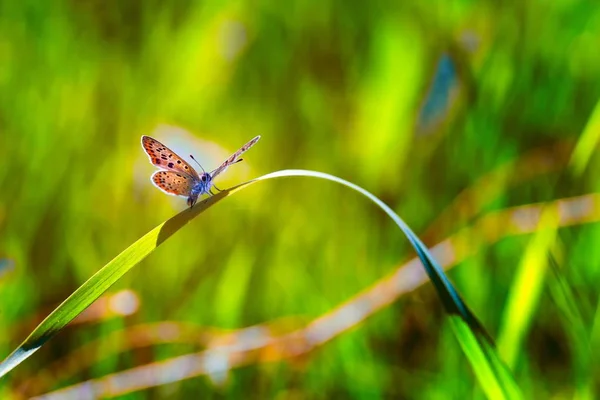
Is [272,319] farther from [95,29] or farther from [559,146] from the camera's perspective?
[95,29]

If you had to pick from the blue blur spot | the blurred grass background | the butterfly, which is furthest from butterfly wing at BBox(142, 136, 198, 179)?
the blue blur spot

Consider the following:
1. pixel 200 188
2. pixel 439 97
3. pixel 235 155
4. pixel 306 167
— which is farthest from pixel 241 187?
pixel 439 97

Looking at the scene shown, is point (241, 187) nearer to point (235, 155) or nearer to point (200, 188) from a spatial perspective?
point (235, 155)

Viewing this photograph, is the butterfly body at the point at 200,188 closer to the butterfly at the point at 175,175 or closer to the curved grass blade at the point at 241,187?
the butterfly at the point at 175,175

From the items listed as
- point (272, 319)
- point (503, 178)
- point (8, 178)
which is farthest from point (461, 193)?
point (8, 178)

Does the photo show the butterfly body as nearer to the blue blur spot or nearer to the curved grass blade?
the curved grass blade

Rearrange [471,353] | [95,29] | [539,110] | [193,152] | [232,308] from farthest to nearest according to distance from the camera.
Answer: [95,29] → [539,110] → [193,152] → [232,308] → [471,353]
